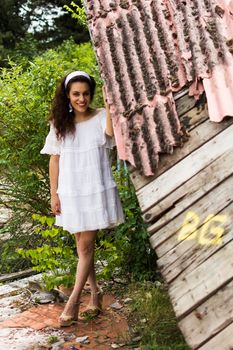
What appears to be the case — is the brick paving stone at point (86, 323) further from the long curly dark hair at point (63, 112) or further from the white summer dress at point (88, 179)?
the long curly dark hair at point (63, 112)

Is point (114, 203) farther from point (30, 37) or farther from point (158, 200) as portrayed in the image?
point (30, 37)

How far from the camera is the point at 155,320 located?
364 centimetres

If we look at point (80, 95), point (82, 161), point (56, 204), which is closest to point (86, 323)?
point (56, 204)

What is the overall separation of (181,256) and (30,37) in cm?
1790

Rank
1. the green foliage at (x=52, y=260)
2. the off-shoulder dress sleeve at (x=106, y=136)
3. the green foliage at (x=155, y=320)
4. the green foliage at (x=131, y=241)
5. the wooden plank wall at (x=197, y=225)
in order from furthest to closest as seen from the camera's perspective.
A: the green foliage at (x=131, y=241) → the green foliage at (x=52, y=260) → the off-shoulder dress sleeve at (x=106, y=136) → the green foliage at (x=155, y=320) → the wooden plank wall at (x=197, y=225)

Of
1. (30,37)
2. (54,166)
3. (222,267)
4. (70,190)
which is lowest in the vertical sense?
(222,267)

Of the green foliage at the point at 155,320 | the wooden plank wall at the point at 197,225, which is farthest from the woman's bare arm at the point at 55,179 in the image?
the wooden plank wall at the point at 197,225

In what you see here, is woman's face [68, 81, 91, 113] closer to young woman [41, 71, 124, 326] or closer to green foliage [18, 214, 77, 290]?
young woman [41, 71, 124, 326]

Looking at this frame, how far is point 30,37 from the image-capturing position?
18562 mm

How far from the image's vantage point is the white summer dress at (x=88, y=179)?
351 centimetres

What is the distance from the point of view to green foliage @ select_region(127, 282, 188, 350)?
336cm

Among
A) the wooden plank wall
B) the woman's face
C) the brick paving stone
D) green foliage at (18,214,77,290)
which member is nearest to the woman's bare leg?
the brick paving stone

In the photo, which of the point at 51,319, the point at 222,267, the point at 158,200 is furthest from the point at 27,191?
the point at 222,267

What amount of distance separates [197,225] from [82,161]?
1646 millimetres
